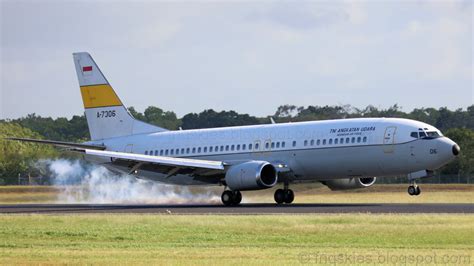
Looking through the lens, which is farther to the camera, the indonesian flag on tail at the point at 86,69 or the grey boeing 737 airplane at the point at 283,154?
the indonesian flag on tail at the point at 86,69

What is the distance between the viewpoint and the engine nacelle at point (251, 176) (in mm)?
49500

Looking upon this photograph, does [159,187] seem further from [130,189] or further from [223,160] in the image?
[223,160]

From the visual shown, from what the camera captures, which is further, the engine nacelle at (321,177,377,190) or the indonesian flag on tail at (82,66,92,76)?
the indonesian flag on tail at (82,66,92,76)

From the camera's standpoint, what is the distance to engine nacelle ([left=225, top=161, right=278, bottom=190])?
1949 inches

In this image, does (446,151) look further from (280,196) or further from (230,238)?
(230,238)

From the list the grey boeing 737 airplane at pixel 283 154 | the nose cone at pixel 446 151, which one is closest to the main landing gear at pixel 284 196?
the grey boeing 737 airplane at pixel 283 154

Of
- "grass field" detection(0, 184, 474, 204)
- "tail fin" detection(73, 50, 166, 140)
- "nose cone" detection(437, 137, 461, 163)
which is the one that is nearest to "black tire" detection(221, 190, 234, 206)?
"grass field" detection(0, 184, 474, 204)

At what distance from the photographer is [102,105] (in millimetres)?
60719

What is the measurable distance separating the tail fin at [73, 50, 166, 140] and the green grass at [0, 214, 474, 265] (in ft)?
66.8

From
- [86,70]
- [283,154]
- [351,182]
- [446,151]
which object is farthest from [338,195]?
[86,70]

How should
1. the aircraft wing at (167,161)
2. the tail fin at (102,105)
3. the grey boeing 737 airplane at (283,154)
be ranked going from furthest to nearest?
the tail fin at (102,105), the aircraft wing at (167,161), the grey boeing 737 airplane at (283,154)

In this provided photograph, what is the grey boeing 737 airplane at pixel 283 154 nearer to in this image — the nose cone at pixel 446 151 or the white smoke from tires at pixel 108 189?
the nose cone at pixel 446 151

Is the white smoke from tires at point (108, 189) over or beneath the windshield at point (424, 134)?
beneath

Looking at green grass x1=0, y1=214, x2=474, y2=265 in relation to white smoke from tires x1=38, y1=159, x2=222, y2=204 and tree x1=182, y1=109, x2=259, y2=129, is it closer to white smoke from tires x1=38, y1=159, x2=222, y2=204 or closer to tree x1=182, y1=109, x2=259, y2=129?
white smoke from tires x1=38, y1=159, x2=222, y2=204
